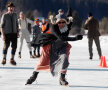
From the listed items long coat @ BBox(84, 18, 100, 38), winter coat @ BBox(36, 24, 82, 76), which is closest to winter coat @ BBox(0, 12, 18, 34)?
winter coat @ BBox(36, 24, 82, 76)

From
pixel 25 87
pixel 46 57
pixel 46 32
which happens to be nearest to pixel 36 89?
pixel 25 87

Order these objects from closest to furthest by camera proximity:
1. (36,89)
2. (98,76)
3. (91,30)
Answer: (36,89) → (98,76) → (91,30)

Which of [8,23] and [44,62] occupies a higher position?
[8,23]

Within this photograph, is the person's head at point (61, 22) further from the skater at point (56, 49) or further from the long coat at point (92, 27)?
the long coat at point (92, 27)

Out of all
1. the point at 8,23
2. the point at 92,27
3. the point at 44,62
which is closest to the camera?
the point at 44,62

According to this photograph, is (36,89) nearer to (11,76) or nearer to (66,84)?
(66,84)

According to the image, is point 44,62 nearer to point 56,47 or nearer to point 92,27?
point 56,47

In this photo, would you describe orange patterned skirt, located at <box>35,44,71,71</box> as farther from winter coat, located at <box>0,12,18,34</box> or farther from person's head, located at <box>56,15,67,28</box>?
winter coat, located at <box>0,12,18,34</box>

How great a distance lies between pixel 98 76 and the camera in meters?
9.10

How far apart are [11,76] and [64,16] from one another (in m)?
2.28

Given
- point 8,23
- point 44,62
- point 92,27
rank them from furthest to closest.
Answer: point 92,27 → point 8,23 → point 44,62

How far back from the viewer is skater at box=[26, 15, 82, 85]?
24.4 ft

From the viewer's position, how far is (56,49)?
7.51 meters

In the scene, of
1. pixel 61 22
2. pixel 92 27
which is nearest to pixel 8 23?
pixel 61 22
